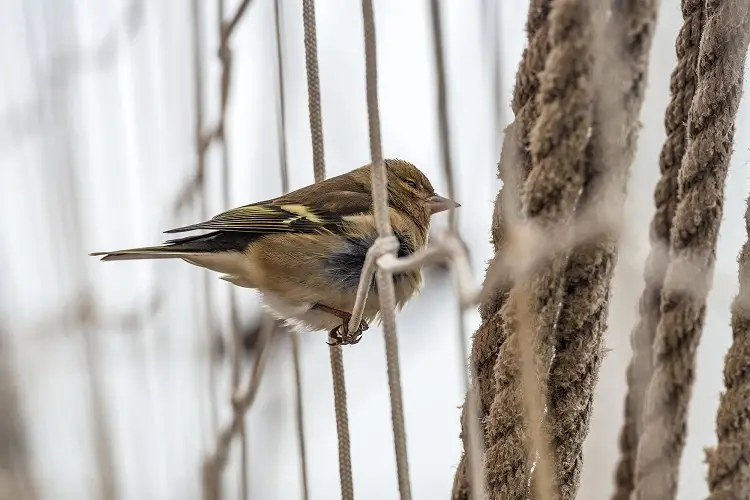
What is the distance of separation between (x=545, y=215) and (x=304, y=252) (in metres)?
1.23

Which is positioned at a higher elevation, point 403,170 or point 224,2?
point 224,2

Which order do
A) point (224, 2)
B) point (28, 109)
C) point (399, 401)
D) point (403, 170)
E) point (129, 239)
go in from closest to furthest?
point (399, 401)
point (224, 2)
point (28, 109)
point (129, 239)
point (403, 170)

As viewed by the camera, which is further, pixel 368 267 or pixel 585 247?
pixel 368 267

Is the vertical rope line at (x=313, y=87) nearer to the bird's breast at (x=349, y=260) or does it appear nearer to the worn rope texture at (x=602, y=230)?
the worn rope texture at (x=602, y=230)

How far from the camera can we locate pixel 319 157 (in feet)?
3.93

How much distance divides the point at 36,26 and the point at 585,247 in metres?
1.41

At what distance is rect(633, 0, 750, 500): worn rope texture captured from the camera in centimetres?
81

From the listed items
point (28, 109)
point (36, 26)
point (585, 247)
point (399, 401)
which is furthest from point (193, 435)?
point (585, 247)

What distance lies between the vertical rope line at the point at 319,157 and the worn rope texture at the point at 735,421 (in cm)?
49

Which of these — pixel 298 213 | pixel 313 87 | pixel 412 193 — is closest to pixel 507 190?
pixel 313 87

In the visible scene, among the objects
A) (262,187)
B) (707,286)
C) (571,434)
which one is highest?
(262,187)

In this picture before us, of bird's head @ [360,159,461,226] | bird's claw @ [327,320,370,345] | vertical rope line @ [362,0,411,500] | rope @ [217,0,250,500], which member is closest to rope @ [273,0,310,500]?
rope @ [217,0,250,500]

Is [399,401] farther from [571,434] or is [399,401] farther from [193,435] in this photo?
[193,435]

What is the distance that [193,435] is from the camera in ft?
5.88
